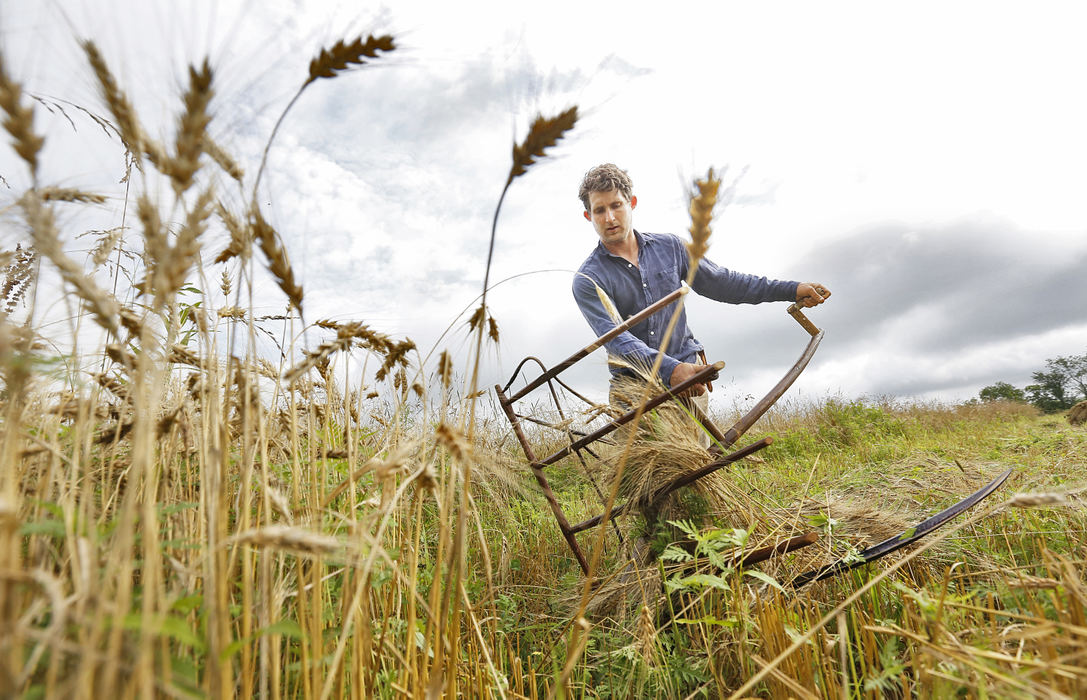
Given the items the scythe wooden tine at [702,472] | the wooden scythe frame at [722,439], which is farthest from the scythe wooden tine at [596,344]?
the scythe wooden tine at [702,472]

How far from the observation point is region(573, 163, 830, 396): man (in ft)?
12.0

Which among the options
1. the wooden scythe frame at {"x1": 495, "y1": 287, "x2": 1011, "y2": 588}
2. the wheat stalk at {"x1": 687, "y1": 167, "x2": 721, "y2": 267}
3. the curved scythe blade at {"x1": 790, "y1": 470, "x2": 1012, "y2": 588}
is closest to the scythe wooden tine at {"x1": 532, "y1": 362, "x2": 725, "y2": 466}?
the wooden scythe frame at {"x1": 495, "y1": 287, "x2": 1011, "y2": 588}

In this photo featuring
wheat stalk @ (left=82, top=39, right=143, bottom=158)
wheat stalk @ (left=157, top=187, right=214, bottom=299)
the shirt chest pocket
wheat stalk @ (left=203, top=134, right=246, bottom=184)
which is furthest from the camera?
the shirt chest pocket

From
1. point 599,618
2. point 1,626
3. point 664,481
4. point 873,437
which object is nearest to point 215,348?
point 1,626

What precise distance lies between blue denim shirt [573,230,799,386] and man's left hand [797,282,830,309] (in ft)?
0.75

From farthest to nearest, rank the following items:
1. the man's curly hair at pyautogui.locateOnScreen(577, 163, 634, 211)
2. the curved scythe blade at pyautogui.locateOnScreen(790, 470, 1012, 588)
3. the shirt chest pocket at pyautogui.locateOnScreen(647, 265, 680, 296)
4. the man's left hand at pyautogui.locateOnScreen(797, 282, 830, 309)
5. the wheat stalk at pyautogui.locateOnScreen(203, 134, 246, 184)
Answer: the shirt chest pocket at pyautogui.locateOnScreen(647, 265, 680, 296)
the man's curly hair at pyautogui.locateOnScreen(577, 163, 634, 211)
the man's left hand at pyautogui.locateOnScreen(797, 282, 830, 309)
the curved scythe blade at pyautogui.locateOnScreen(790, 470, 1012, 588)
the wheat stalk at pyautogui.locateOnScreen(203, 134, 246, 184)

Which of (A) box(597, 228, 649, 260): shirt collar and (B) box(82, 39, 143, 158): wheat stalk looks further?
(A) box(597, 228, 649, 260): shirt collar

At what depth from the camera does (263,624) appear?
89 cm

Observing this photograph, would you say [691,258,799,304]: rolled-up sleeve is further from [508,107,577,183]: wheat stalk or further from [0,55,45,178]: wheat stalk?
[0,55,45,178]: wheat stalk

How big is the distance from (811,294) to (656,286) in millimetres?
1057

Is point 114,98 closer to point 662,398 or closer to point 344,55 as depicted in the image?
point 344,55

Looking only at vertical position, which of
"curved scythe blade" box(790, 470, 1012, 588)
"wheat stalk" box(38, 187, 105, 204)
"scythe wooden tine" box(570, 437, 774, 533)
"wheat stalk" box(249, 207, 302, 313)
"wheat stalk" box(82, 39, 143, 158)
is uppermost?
"wheat stalk" box(38, 187, 105, 204)

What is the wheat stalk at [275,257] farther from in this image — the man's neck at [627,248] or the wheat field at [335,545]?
the man's neck at [627,248]

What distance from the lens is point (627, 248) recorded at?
4027 mm
